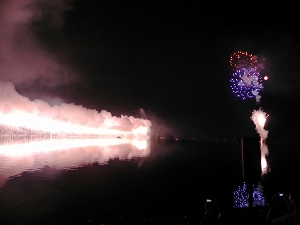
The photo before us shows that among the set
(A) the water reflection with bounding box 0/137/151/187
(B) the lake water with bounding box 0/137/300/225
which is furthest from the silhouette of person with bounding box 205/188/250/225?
(A) the water reflection with bounding box 0/137/151/187

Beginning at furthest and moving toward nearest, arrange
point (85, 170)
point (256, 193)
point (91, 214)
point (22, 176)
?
point (85, 170) → point (22, 176) → point (256, 193) → point (91, 214)

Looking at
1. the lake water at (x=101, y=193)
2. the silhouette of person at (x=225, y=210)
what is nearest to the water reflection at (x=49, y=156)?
the lake water at (x=101, y=193)

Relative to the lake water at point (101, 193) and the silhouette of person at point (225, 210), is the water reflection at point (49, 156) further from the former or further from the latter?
the silhouette of person at point (225, 210)

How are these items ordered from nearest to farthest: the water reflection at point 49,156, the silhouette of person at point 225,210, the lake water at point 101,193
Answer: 1. the silhouette of person at point 225,210
2. the lake water at point 101,193
3. the water reflection at point 49,156

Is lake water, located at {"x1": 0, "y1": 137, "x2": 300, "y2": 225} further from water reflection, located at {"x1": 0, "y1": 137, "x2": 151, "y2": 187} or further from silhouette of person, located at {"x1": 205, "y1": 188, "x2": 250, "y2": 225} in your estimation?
silhouette of person, located at {"x1": 205, "y1": 188, "x2": 250, "y2": 225}

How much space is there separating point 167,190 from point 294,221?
15908mm

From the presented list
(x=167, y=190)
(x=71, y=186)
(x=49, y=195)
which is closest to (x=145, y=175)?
(x=167, y=190)

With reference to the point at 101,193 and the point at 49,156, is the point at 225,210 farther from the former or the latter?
the point at 49,156

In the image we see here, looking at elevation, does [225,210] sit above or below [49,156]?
above

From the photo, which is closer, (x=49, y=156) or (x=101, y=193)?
(x=101, y=193)

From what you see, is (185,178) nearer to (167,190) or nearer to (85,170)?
(167,190)

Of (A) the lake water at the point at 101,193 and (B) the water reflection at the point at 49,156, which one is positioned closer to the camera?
(A) the lake water at the point at 101,193

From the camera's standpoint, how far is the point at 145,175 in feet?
80.2

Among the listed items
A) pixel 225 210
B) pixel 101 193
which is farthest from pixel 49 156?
pixel 225 210
